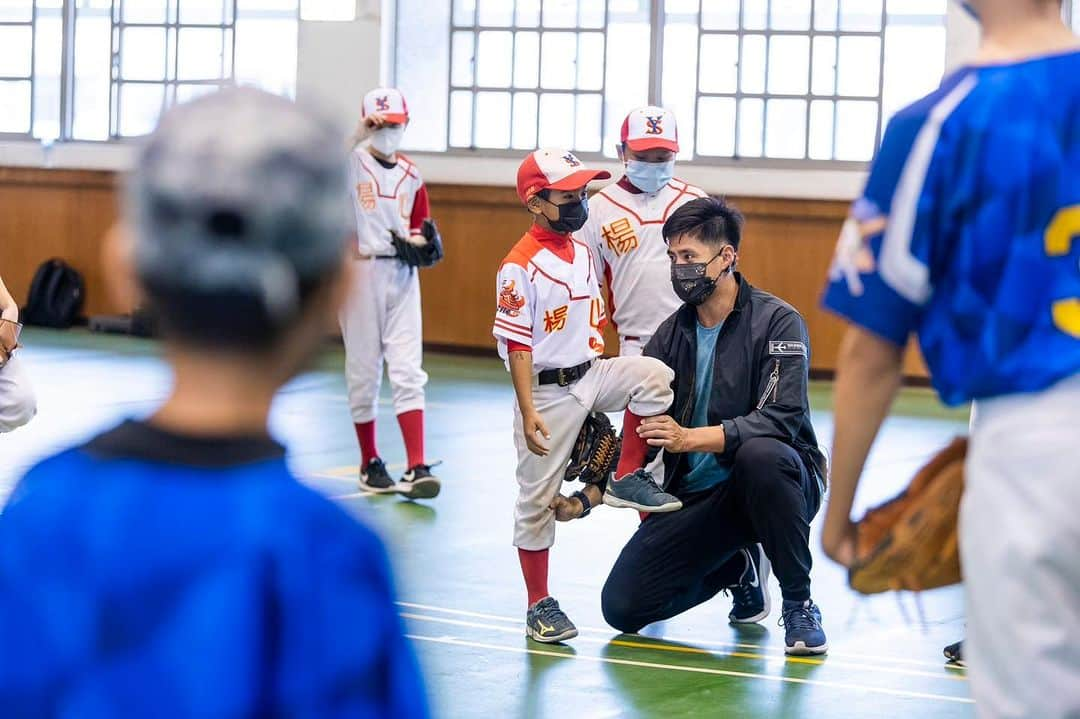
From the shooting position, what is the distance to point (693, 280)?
5.51 meters

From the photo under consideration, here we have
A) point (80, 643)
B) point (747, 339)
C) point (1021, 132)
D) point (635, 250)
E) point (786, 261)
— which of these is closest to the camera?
point (80, 643)

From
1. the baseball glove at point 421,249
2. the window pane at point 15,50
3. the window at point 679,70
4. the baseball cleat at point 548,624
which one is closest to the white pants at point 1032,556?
the baseball cleat at point 548,624

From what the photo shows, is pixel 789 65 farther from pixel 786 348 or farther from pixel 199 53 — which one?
pixel 786 348

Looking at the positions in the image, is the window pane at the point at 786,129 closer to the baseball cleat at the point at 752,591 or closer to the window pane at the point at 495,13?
the window pane at the point at 495,13

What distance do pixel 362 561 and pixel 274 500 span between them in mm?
87

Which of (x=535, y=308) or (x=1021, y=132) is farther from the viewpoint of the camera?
(x=535, y=308)

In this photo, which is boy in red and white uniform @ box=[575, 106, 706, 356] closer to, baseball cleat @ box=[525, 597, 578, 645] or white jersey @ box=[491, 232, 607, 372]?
white jersey @ box=[491, 232, 607, 372]

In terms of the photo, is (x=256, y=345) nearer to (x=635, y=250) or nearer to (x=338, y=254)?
(x=338, y=254)

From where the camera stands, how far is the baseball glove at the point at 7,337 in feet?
19.5

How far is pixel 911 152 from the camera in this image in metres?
2.13

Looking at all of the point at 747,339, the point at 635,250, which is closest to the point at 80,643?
the point at 747,339

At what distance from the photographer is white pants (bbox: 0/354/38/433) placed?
237 inches

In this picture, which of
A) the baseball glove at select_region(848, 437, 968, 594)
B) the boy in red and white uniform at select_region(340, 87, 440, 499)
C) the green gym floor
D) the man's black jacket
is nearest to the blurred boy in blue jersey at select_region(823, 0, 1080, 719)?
the baseball glove at select_region(848, 437, 968, 594)

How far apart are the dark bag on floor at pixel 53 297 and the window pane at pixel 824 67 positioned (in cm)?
826
